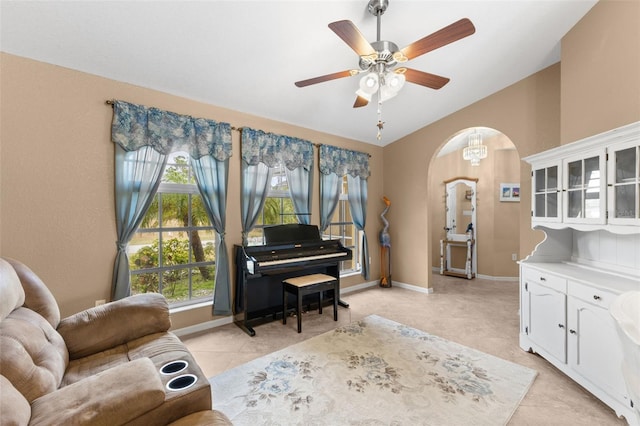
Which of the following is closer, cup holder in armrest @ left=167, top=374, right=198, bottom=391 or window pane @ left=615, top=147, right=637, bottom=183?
cup holder in armrest @ left=167, top=374, right=198, bottom=391

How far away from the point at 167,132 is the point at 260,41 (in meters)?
1.30

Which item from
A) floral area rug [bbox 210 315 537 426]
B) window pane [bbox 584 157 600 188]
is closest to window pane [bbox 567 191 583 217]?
window pane [bbox 584 157 600 188]

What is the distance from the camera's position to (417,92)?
345cm

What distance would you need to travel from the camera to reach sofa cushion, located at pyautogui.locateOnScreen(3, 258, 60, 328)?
65.7 inches

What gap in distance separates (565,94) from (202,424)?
399 centimetres

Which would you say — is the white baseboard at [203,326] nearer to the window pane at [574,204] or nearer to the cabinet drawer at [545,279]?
the cabinet drawer at [545,279]

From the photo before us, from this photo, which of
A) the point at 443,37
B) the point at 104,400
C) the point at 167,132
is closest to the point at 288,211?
the point at 167,132

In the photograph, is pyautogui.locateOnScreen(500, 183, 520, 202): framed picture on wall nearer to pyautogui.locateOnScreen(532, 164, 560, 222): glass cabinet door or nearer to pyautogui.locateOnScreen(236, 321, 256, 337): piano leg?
pyautogui.locateOnScreen(532, 164, 560, 222): glass cabinet door

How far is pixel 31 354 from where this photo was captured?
1334mm

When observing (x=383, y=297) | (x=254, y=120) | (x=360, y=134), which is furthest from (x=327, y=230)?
(x=254, y=120)

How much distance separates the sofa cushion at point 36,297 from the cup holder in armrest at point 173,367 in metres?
0.82

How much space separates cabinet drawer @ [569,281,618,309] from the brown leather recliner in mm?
2378

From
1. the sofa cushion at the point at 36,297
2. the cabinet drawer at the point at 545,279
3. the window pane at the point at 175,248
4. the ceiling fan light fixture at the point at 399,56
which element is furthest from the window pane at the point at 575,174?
the sofa cushion at the point at 36,297

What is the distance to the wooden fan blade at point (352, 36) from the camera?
1592 millimetres
